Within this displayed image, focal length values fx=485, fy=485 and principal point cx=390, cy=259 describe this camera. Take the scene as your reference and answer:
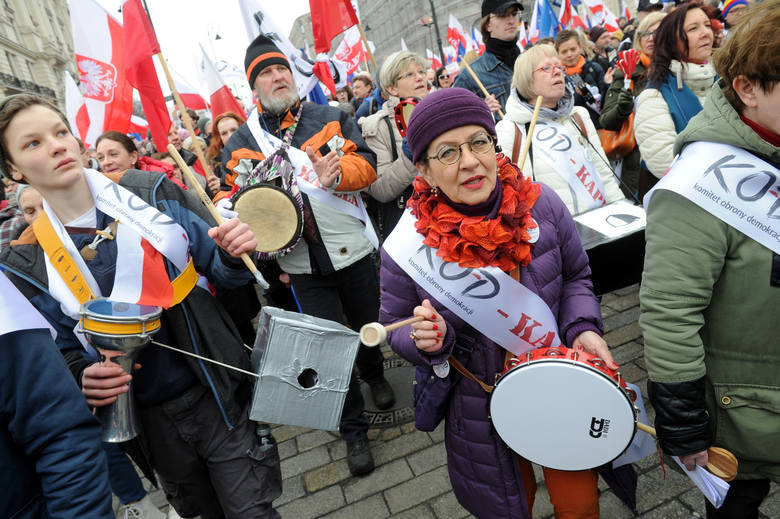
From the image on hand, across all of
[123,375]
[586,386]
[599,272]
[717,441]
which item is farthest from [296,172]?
[717,441]

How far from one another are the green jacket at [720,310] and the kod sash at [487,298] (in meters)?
0.39

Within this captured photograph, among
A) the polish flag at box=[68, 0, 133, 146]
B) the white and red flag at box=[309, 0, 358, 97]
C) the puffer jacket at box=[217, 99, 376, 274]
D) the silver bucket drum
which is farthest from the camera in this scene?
the white and red flag at box=[309, 0, 358, 97]

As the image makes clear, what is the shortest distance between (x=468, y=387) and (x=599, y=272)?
4.24 ft

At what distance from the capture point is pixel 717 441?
159 cm

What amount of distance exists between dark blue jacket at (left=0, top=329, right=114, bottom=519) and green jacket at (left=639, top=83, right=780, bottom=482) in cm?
177

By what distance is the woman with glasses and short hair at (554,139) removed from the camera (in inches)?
114

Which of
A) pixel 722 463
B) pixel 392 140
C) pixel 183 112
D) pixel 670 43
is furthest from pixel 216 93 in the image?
pixel 722 463

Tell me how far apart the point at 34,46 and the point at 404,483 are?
58023 millimetres

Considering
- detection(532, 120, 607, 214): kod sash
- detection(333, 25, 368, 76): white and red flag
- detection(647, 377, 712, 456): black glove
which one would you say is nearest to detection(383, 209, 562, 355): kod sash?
detection(647, 377, 712, 456): black glove

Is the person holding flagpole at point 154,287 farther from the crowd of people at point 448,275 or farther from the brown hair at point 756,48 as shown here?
the brown hair at point 756,48

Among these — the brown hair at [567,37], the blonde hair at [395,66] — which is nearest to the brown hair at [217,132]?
the blonde hair at [395,66]

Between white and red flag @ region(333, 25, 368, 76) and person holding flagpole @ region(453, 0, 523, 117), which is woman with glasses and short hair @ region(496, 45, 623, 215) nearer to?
person holding flagpole @ region(453, 0, 523, 117)

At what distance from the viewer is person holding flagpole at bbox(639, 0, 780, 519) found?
1.42 m

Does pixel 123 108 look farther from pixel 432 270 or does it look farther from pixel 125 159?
pixel 432 270
